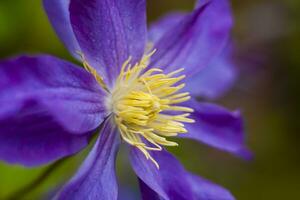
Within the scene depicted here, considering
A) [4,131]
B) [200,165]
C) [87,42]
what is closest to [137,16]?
[87,42]

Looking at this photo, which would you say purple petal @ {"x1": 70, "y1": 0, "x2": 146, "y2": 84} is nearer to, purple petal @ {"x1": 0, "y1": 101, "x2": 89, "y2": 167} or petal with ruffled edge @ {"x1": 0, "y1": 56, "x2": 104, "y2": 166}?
Answer: petal with ruffled edge @ {"x1": 0, "y1": 56, "x2": 104, "y2": 166}

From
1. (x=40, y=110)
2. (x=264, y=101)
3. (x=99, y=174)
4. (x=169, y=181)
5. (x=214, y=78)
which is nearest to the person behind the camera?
(x=40, y=110)

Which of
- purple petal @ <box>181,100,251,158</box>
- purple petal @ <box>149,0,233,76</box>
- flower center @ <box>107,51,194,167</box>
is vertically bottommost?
purple petal @ <box>181,100,251,158</box>

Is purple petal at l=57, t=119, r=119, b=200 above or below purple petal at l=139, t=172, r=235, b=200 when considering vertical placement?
above

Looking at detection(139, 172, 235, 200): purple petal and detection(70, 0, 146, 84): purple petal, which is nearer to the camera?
detection(70, 0, 146, 84): purple petal

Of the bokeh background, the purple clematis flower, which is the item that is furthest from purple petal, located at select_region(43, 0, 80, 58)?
the bokeh background

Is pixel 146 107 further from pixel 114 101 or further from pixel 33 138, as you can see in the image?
pixel 33 138

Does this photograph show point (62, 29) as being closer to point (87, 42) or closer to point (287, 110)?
point (87, 42)

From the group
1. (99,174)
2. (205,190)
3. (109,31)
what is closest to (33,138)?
(99,174)
